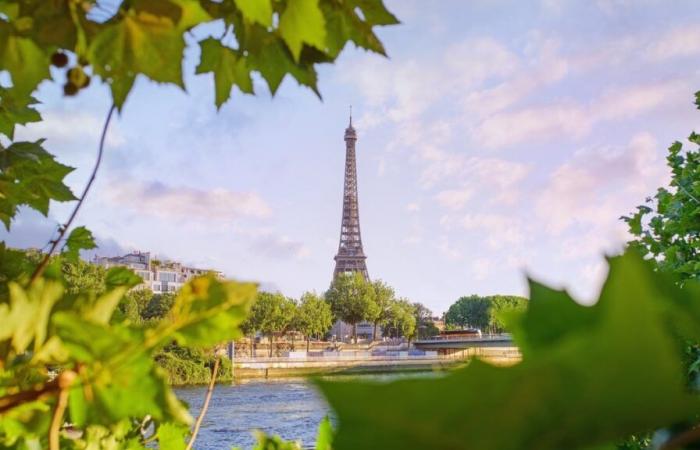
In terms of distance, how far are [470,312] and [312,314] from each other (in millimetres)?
24209

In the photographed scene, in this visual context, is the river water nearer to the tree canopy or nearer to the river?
the river

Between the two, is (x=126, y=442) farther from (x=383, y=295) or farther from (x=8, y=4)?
Answer: (x=383, y=295)

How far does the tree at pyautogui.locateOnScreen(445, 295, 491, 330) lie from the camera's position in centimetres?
6162

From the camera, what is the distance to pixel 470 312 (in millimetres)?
62594

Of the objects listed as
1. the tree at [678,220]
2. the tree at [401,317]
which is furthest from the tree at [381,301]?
the tree at [678,220]

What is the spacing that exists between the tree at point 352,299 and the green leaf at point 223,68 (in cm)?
4543

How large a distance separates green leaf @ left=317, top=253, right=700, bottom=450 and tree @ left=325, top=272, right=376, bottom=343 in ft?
151

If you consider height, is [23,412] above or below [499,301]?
below

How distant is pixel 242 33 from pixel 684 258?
4151mm

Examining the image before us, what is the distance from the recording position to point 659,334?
0.20 m

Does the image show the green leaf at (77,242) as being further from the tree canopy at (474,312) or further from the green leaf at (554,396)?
the tree canopy at (474,312)

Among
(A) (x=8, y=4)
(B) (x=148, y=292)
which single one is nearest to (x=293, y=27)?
(A) (x=8, y=4)

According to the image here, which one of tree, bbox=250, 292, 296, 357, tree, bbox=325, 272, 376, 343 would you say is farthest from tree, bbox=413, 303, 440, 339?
tree, bbox=250, 292, 296, 357

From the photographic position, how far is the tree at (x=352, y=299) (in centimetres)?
4653
